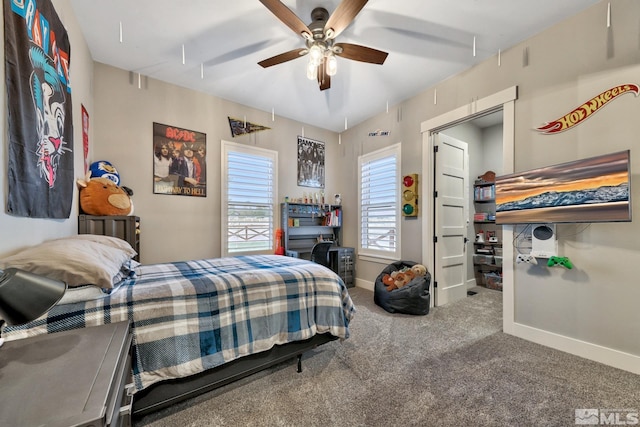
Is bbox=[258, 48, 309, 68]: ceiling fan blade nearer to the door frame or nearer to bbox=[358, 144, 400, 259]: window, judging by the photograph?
the door frame

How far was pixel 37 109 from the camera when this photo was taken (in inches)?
56.4

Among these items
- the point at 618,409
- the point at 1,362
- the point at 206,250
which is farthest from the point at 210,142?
the point at 618,409

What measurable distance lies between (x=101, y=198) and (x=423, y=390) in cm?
319

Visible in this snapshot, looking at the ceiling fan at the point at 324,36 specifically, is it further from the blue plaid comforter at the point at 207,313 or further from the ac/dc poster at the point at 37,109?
the blue plaid comforter at the point at 207,313

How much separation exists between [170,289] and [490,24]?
11.1ft

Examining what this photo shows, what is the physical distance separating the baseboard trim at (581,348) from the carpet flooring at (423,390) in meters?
0.07

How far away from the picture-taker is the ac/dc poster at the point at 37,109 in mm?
1247

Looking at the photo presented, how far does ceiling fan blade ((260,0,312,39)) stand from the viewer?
173cm

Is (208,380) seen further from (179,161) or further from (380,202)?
(380,202)

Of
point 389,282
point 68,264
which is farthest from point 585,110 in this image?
point 68,264

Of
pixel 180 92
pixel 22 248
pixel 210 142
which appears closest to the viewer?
pixel 22 248

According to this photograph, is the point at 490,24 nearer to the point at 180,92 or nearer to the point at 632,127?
the point at 632,127

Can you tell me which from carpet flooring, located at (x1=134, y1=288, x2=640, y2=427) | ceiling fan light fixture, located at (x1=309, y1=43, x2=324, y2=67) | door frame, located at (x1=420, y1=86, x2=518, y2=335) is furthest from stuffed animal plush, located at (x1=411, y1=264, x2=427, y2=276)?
ceiling fan light fixture, located at (x1=309, y1=43, x2=324, y2=67)

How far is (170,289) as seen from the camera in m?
1.47
